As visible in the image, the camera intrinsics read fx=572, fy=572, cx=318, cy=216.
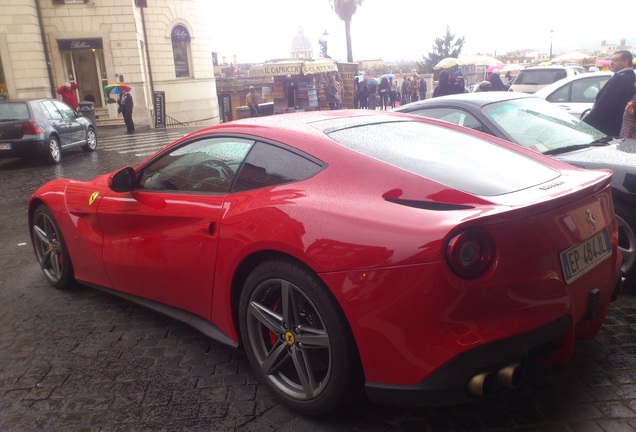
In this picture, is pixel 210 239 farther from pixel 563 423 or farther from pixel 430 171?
pixel 563 423

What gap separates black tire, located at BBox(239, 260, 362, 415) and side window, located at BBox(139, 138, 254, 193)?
0.71 m

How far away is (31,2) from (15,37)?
1764 mm

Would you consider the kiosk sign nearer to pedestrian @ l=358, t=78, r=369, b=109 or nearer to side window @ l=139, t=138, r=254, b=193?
pedestrian @ l=358, t=78, r=369, b=109

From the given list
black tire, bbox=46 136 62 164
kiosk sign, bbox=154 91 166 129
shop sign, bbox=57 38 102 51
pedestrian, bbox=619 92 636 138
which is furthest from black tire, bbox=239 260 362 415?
shop sign, bbox=57 38 102 51

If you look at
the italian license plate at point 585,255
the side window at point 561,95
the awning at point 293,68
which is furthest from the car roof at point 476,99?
the awning at point 293,68

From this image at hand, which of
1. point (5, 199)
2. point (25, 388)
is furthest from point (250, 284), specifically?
point (5, 199)

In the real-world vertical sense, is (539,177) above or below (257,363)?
above

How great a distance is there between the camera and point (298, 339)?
2.75m

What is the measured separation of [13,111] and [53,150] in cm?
123

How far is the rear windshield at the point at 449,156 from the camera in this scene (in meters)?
2.74

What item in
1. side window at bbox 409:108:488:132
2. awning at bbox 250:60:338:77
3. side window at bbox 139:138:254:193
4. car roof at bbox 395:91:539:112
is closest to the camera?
side window at bbox 139:138:254:193

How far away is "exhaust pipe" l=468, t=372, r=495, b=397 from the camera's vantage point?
2.27 metres

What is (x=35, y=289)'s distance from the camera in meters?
4.92

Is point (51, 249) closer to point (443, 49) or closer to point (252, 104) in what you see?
point (252, 104)
